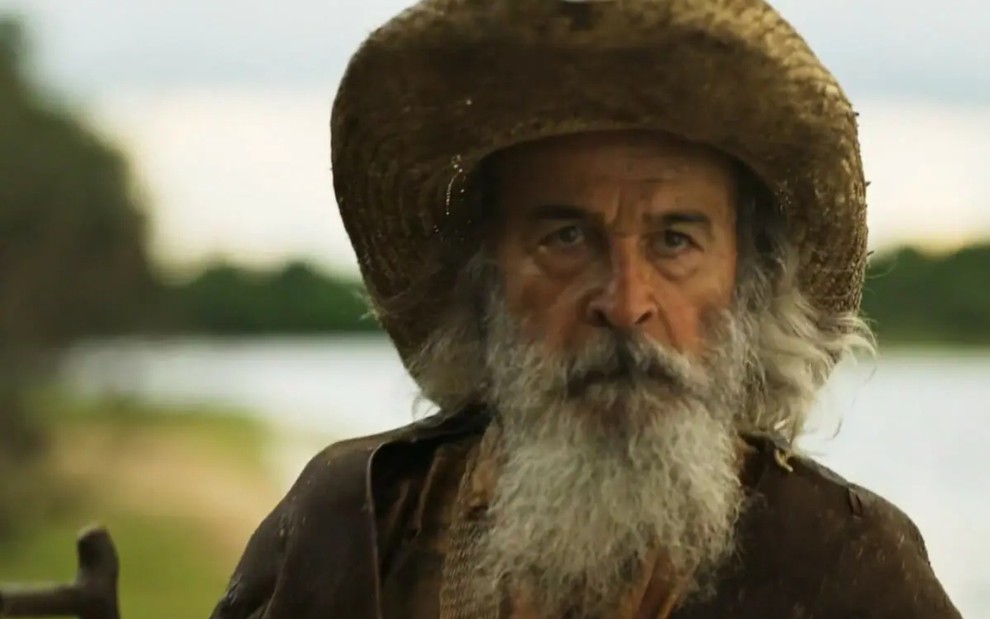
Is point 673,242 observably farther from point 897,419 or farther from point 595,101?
point 897,419

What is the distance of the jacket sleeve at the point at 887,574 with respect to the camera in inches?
39.1

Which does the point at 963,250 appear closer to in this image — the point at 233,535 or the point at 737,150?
the point at 737,150

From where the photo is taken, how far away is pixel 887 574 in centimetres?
100

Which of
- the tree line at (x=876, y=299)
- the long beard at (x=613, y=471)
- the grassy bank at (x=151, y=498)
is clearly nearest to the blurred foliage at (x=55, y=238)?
the grassy bank at (x=151, y=498)

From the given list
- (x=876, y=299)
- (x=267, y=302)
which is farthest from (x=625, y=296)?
(x=267, y=302)

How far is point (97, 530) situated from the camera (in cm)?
108

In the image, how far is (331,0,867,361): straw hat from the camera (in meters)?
0.92

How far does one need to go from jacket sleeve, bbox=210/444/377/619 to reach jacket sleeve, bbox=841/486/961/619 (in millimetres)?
393

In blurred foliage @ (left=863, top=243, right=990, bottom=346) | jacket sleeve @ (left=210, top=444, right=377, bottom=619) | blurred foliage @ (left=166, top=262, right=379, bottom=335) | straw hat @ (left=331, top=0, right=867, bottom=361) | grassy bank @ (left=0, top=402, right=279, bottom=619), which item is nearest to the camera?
straw hat @ (left=331, top=0, right=867, bottom=361)

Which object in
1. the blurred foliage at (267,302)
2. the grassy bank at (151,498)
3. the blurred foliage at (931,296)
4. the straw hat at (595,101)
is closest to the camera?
the straw hat at (595,101)

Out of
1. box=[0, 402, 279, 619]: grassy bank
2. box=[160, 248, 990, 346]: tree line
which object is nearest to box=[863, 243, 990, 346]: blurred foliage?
box=[160, 248, 990, 346]: tree line

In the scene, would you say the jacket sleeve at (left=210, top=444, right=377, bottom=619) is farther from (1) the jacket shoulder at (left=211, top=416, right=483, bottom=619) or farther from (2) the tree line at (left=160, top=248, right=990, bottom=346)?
(2) the tree line at (left=160, top=248, right=990, bottom=346)

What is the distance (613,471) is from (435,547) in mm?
178

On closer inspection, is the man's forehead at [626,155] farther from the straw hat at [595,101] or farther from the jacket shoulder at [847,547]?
the jacket shoulder at [847,547]
